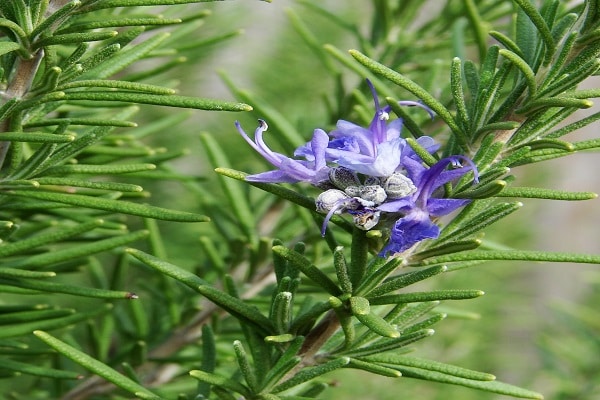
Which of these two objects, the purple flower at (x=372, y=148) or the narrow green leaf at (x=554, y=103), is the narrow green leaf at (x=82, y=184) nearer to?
the purple flower at (x=372, y=148)

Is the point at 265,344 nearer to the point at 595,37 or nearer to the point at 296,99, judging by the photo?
the point at 595,37

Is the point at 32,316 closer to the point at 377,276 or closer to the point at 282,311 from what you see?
the point at 282,311

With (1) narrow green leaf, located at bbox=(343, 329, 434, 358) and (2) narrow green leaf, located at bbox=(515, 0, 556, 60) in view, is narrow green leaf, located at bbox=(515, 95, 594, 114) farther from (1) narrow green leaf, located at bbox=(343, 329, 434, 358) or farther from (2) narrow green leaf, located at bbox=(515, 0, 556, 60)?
(1) narrow green leaf, located at bbox=(343, 329, 434, 358)

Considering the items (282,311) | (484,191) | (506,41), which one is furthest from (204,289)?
(506,41)

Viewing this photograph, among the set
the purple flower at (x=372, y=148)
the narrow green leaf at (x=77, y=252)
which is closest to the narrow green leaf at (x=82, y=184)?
the narrow green leaf at (x=77, y=252)

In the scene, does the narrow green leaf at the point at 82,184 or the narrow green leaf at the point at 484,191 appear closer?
the narrow green leaf at the point at 484,191

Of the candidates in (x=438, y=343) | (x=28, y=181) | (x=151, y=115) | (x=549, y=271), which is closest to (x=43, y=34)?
(x=28, y=181)
